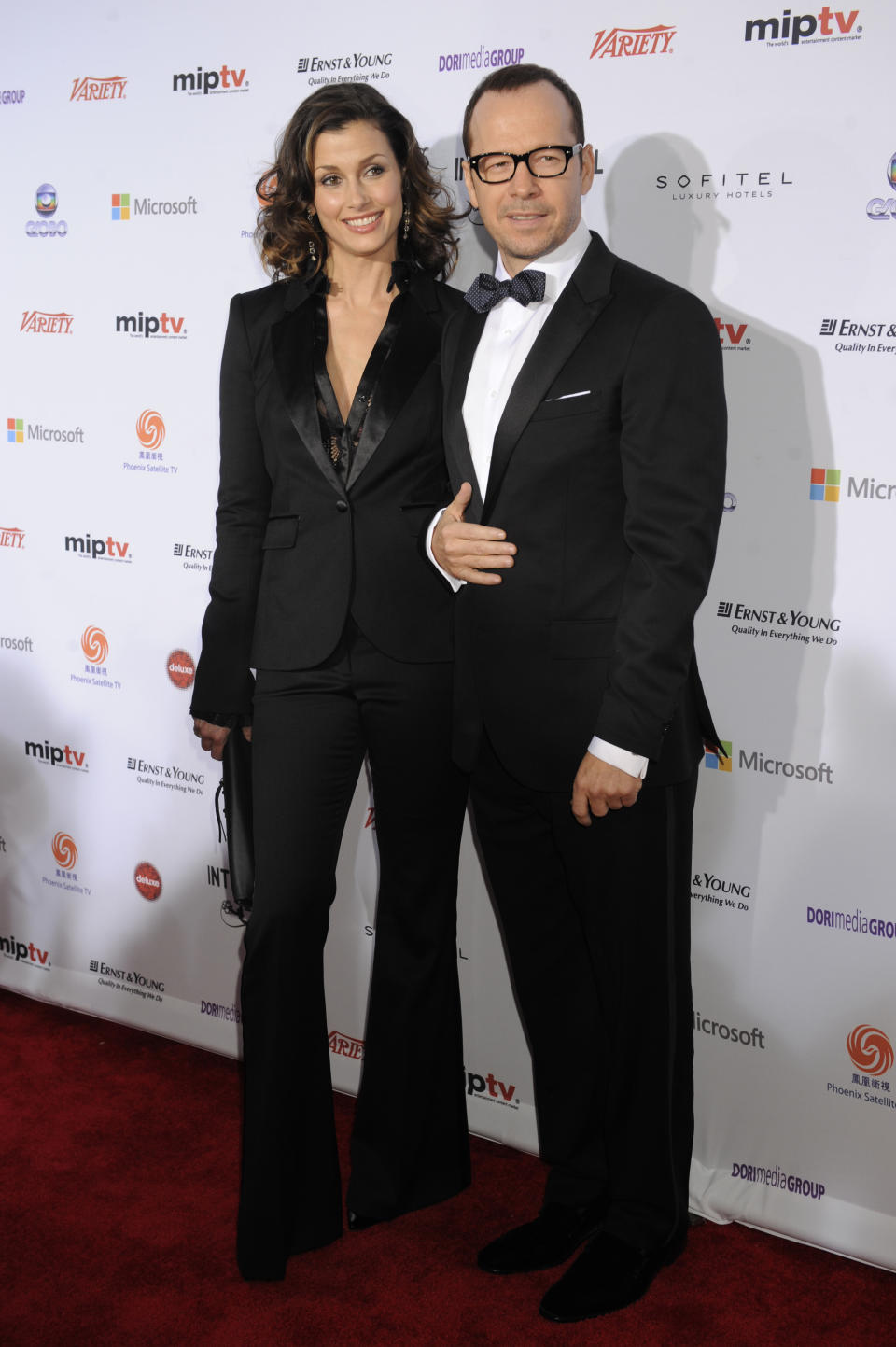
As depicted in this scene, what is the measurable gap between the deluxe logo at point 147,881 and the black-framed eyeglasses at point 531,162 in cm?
191

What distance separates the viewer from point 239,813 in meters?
2.52

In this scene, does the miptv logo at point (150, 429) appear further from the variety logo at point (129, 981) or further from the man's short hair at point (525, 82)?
the variety logo at point (129, 981)

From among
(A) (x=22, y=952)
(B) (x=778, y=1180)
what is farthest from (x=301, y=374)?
(A) (x=22, y=952)

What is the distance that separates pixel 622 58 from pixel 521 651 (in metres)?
1.11

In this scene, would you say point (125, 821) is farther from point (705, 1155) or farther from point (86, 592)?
point (705, 1155)

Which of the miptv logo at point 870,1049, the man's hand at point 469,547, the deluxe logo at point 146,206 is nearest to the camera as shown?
the man's hand at point 469,547

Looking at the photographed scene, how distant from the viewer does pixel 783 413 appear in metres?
2.24

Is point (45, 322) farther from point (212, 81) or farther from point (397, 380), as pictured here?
point (397, 380)

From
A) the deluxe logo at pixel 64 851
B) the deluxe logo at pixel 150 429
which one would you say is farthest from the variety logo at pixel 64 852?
the deluxe logo at pixel 150 429

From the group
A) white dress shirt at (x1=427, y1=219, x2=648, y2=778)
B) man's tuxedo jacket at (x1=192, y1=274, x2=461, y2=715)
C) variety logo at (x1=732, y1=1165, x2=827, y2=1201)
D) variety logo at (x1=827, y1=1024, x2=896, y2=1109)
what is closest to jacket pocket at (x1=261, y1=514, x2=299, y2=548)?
man's tuxedo jacket at (x1=192, y1=274, x2=461, y2=715)

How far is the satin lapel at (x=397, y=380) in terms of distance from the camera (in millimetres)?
2158

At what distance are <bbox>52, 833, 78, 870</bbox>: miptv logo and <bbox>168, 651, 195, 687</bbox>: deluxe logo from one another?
1.93ft

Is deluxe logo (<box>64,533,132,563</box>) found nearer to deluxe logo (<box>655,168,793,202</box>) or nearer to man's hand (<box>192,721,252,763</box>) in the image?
man's hand (<box>192,721,252,763</box>)

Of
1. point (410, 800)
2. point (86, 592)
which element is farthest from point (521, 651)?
point (86, 592)
